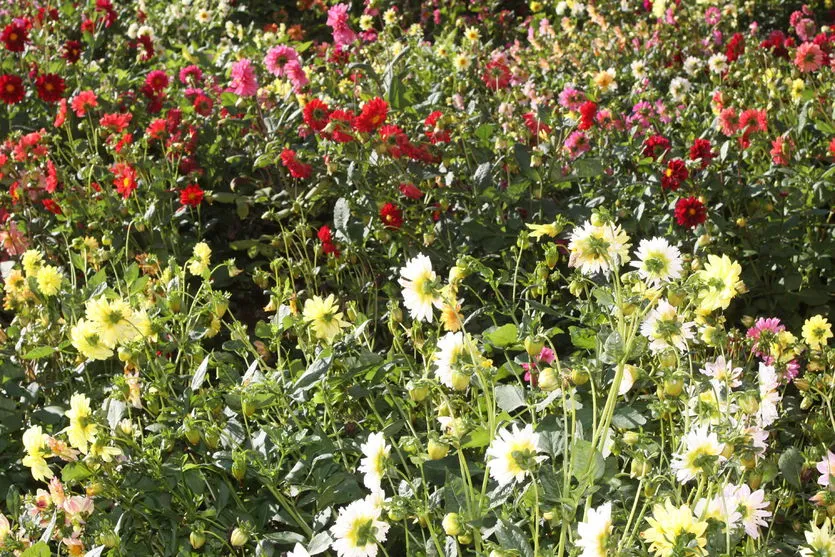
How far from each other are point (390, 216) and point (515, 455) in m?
1.28

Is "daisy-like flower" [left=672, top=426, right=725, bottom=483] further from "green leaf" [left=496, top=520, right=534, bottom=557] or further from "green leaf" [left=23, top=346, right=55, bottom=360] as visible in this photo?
"green leaf" [left=23, top=346, right=55, bottom=360]

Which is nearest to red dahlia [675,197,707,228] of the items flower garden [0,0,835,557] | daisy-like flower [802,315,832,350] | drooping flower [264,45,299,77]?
flower garden [0,0,835,557]

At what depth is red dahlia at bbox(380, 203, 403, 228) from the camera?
251 cm

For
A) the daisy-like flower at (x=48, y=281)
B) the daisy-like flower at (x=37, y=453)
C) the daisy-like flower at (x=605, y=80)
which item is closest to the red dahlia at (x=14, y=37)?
the daisy-like flower at (x=48, y=281)

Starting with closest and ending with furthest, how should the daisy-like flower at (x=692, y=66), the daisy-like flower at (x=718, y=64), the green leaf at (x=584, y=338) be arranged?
the green leaf at (x=584, y=338) → the daisy-like flower at (x=718, y=64) → the daisy-like flower at (x=692, y=66)

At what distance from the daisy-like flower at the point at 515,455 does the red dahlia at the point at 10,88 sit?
255 cm

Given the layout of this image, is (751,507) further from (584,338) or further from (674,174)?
(674,174)

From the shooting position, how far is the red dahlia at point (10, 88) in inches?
129

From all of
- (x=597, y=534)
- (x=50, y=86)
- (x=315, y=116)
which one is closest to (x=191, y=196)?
(x=315, y=116)

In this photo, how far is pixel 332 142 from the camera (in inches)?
113

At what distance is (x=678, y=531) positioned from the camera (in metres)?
1.21

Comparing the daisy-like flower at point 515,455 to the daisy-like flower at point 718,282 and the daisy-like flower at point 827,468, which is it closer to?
the daisy-like flower at point 718,282

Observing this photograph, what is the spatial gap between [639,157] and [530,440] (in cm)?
165

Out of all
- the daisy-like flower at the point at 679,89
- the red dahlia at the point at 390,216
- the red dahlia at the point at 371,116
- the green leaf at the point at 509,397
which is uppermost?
the red dahlia at the point at 371,116
